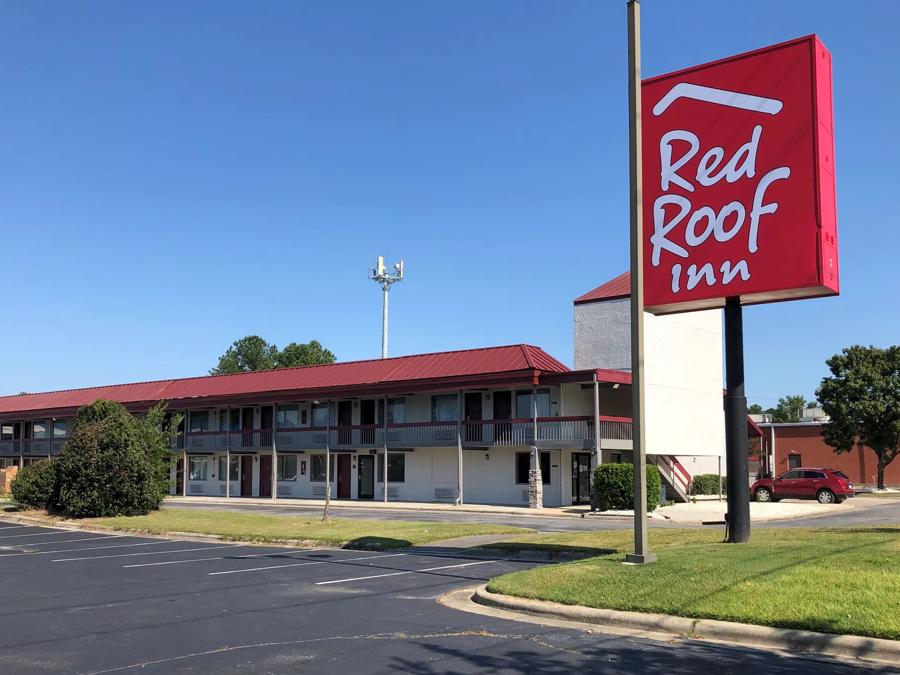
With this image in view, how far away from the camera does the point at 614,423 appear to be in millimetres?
35750

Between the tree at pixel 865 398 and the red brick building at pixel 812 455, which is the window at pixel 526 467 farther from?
the red brick building at pixel 812 455

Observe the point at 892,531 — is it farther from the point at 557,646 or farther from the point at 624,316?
the point at 624,316

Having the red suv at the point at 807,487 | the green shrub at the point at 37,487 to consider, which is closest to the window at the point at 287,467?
the green shrub at the point at 37,487

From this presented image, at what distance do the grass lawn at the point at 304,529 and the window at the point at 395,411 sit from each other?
51.3 ft

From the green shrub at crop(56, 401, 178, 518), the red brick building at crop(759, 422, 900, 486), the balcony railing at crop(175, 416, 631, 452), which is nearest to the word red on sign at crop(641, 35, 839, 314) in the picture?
the balcony railing at crop(175, 416, 631, 452)

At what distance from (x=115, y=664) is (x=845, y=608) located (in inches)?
280

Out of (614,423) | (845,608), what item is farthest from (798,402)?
(845,608)

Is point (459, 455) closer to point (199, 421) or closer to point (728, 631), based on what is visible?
point (199, 421)

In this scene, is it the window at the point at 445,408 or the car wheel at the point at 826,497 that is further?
the window at the point at 445,408

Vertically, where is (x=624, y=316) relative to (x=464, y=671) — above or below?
above

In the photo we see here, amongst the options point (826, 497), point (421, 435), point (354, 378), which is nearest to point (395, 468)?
point (421, 435)

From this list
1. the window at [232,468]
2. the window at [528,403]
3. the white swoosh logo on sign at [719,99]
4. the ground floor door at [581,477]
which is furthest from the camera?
the window at [232,468]

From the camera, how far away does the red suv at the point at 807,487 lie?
1479 inches

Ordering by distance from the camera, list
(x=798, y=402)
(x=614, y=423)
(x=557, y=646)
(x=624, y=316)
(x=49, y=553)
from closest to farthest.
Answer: (x=557, y=646)
(x=49, y=553)
(x=614, y=423)
(x=624, y=316)
(x=798, y=402)
